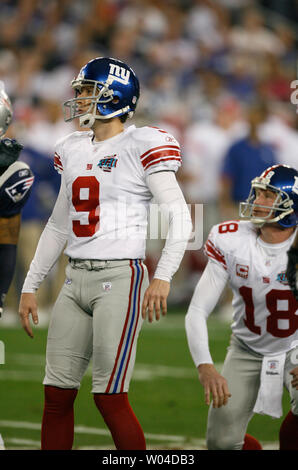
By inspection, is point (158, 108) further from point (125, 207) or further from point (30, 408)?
point (125, 207)

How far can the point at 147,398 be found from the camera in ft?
18.5

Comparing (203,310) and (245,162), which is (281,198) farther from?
(245,162)

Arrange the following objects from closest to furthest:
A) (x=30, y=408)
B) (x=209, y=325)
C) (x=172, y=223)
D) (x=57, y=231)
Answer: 1. (x=172, y=223)
2. (x=57, y=231)
3. (x=30, y=408)
4. (x=209, y=325)

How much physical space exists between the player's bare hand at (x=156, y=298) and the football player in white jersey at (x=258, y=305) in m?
0.47

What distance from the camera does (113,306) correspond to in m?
3.48

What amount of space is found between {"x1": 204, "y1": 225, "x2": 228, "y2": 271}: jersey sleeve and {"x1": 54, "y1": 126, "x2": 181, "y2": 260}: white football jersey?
1.41 feet

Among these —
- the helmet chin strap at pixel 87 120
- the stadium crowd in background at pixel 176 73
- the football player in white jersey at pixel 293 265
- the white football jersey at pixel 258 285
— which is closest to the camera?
the football player in white jersey at pixel 293 265

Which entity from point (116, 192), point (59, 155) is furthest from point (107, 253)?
point (59, 155)

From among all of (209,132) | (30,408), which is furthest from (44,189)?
(30,408)

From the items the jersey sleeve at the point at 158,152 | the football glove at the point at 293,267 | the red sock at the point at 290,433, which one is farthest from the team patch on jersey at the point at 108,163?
the red sock at the point at 290,433

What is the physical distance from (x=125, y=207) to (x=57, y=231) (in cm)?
37

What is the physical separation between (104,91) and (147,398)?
2.53 meters

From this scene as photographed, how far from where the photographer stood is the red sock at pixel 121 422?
134 inches

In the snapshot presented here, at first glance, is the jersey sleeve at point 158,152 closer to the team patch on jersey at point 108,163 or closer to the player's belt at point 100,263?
Result: the team patch on jersey at point 108,163
